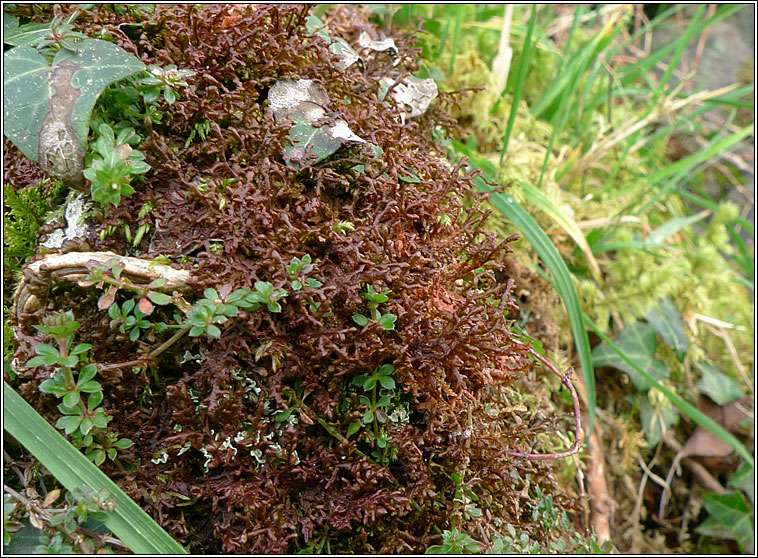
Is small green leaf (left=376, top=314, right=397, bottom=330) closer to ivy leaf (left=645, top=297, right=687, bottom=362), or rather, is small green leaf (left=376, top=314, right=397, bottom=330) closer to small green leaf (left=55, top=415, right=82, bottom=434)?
small green leaf (left=55, top=415, right=82, bottom=434)

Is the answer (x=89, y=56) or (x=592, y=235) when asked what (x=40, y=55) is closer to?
(x=89, y=56)

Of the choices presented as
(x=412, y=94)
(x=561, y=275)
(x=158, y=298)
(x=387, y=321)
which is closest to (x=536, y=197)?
(x=561, y=275)

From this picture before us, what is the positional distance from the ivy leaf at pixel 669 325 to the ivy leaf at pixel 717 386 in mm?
200

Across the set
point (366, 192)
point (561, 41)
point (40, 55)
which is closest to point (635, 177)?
point (561, 41)

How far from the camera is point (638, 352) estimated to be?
2365 millimetres

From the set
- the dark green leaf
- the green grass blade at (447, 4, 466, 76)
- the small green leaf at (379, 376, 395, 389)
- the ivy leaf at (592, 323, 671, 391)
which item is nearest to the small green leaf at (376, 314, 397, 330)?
the small green leaf at (379, 376, 395, 389)

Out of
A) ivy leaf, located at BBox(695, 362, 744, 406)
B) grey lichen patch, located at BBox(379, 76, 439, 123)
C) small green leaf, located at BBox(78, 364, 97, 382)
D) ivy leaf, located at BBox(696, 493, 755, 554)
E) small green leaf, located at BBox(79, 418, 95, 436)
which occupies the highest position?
grey lichen patch, located at BBox(379, 76, 439, 123)

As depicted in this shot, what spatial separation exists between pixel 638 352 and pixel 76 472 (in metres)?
2.15

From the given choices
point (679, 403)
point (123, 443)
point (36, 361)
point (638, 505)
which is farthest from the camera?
point (638, 505)

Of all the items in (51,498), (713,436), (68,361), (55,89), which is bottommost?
(713,436)

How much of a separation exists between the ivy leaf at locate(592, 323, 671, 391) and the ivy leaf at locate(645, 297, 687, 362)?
4 cm

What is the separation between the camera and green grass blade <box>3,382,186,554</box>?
119 cm

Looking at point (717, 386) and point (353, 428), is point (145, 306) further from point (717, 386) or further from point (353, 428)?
point (717, 386)

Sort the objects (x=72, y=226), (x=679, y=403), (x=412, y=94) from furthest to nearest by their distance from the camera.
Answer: (x=679, y=403), (x=412, y=94), (x=72, y=226)
